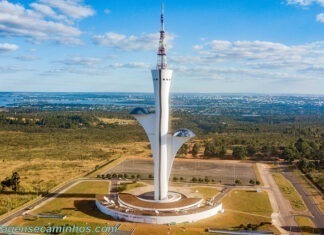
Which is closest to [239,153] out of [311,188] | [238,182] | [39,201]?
[238,182]

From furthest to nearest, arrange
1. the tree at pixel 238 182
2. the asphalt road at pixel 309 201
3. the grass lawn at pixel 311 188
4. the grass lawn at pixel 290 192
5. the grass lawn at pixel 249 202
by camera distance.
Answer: the tree at pixel 238 182, the grass lawn at pixel 311 188, the grass lawn at pixel 290 192, the grass lawn at pixel 249 202, the asphalt road at pixel 309 201

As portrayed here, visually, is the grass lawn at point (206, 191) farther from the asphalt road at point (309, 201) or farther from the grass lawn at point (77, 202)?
the grass lawn at point (77, 202)

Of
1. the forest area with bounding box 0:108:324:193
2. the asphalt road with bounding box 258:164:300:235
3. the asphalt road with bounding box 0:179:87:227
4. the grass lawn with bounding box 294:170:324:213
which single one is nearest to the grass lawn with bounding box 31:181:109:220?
the asphalt road with bounding box 0:179:87:227

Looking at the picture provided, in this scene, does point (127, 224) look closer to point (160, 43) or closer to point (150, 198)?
point (150, 198)

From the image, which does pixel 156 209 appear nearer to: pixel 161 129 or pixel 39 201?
pixel 161 129

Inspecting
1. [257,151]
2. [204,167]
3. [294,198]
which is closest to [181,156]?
[204,167]

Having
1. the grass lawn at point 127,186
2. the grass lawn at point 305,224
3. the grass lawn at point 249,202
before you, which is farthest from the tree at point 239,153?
the grass lawn at point 305,224
